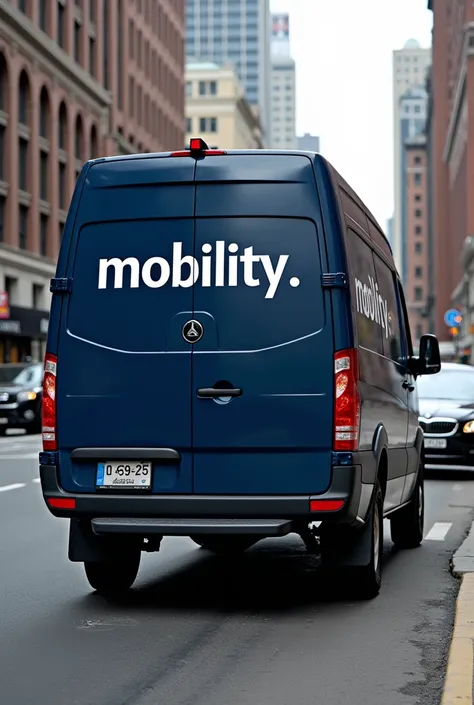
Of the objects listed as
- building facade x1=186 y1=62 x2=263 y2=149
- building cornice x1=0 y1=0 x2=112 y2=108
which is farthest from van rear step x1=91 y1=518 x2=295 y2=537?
building facade x1=186 y1=62 x2=263 y2=149

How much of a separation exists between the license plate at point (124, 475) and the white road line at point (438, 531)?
4602 mm

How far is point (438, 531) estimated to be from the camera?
1178cm

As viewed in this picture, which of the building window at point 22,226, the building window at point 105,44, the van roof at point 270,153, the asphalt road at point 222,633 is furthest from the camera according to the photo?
the building window at point 105,44

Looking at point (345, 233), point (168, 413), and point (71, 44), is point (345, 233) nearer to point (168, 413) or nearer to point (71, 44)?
point (168, 413)

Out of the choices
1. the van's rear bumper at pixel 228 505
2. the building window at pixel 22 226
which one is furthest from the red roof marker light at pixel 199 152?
the building window at pixel 22 226

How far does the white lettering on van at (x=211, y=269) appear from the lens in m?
7.26

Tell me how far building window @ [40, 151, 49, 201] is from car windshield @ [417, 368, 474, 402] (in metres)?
39.3

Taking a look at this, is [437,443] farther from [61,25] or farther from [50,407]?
[61,25]

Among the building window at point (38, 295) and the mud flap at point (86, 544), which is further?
the building window at point (38, 295)

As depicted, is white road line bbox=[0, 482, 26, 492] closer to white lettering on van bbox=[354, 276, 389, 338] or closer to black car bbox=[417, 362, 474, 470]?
black car bbox=[417, 362, 474, 470]

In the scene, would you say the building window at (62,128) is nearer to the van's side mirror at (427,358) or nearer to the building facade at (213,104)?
the van's side mirror at (427,358)

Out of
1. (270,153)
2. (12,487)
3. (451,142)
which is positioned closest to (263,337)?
(270,153)

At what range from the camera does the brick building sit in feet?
345

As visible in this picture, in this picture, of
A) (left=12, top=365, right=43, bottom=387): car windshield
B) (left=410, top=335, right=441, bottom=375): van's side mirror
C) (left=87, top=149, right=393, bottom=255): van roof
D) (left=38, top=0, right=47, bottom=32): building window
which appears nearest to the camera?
(left=87, top=149, right=393, bottom=255): van roof
